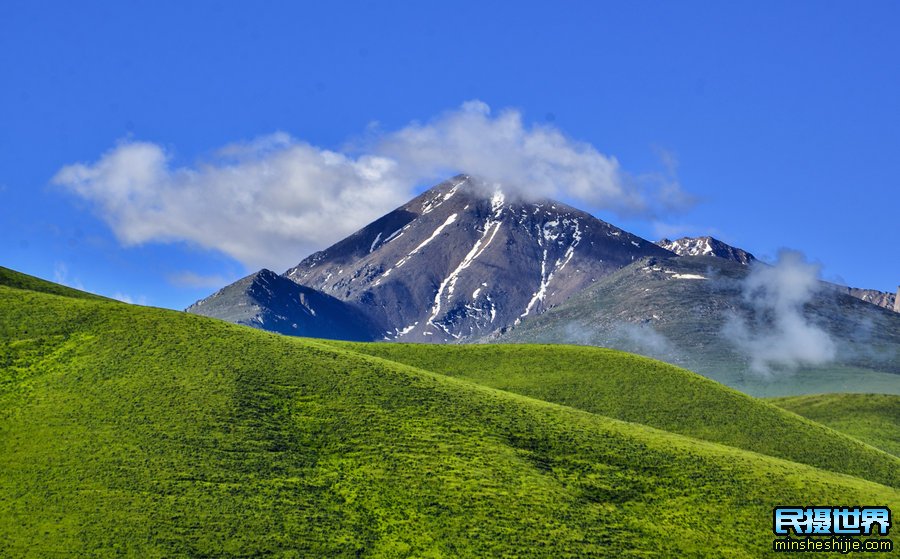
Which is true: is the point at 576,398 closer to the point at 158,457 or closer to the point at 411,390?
the point at 411,390

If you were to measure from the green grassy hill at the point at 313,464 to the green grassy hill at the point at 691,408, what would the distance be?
16.6 meters

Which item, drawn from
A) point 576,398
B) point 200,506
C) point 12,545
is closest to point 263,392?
point 200,506

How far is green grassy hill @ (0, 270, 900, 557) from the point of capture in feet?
347

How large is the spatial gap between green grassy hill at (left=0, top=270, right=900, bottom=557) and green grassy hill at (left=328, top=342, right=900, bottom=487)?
1656 cm

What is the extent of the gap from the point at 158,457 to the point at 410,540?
30581 millimetres

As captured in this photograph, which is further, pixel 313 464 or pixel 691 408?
pixel 691 408

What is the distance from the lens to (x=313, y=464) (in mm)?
123125

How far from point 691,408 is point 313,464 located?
80790 mm

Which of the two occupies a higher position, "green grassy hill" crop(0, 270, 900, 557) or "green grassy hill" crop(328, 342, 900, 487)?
"green grassy hill" crop(328, 342, 900, 487)

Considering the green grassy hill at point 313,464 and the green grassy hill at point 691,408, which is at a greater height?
the green grassy hill at point 691,408

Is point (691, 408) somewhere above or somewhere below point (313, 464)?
above

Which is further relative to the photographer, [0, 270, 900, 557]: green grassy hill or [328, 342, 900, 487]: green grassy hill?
[328, 342, 900, 487]: green grassy hill

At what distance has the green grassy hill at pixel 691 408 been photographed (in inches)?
6526

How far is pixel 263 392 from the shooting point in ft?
466
